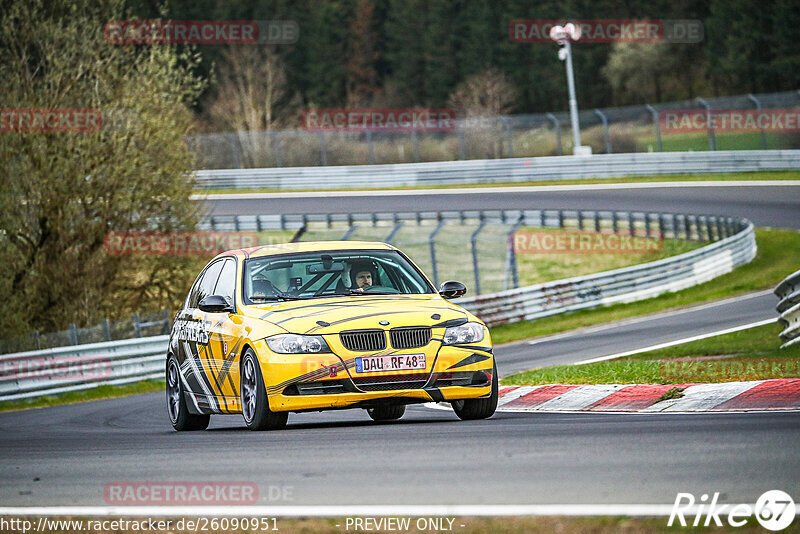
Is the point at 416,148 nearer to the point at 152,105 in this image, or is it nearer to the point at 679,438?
the point at 152,105

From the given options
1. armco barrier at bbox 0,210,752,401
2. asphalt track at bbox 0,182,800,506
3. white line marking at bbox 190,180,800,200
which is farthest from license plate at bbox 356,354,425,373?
white line marking at bbox 190,180,800,200

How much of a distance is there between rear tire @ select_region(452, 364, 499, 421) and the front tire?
151 cm

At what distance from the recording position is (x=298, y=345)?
9.63 m

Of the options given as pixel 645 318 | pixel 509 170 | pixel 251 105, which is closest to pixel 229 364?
pixel 645 318

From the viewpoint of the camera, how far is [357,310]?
32.7 feet

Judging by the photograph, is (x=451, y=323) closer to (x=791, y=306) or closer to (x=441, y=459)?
(x=441, y=459)

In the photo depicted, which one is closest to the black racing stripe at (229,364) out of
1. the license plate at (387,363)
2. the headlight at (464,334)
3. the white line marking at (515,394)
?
the license plate at (387,363)

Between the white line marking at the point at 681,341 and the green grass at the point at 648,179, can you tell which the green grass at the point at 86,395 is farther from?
the green grass at the point at 648,179

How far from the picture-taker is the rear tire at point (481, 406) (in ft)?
33.4

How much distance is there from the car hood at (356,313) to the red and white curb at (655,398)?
62.6 inches

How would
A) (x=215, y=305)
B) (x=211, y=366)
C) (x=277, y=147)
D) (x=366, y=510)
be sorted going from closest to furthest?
1. (x=366, y=510)
2. (x=215, y=305)
3. (x=211, y=366)
4. (x=277, y=147)

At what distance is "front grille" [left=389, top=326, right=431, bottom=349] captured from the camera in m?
9.66

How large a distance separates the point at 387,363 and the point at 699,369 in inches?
179

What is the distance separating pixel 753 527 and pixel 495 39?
321 ft
